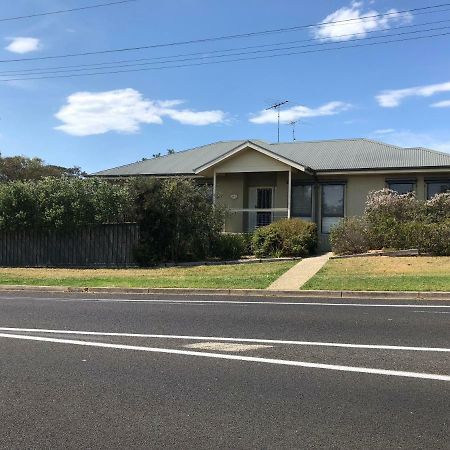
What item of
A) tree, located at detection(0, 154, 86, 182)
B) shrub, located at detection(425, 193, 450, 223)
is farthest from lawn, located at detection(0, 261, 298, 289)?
tree, located at detection(0, 154, 86, 182)

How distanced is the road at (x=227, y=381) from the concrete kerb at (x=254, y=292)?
2.61 m

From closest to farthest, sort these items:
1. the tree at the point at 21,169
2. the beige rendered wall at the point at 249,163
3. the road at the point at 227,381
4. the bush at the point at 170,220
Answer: the road at the point at 227,381 → the bush at the point at 170,220 → the beige rendered wall at the point at 249,163 → the tree at the point at 21,169

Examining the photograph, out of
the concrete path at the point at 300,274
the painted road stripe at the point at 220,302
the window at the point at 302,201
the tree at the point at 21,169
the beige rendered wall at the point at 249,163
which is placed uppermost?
the tree at the point at 21,169

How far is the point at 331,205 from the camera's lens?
26.5 meters

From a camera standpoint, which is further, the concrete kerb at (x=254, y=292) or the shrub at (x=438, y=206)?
the shrub at (x=438, y=206)

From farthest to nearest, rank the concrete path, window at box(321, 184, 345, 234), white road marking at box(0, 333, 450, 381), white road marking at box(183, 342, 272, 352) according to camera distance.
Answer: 1. window at box(321, 184, 345, 234)
2. the concrete path
3. white road marking at box(183, 342, 272, 352)
4. white road marking at box(0, 333, 450, 381)

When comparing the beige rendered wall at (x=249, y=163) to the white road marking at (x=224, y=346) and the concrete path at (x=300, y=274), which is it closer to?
the concrete path at (x=300, y=274)

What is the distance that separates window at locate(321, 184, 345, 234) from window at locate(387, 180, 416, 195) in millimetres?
2164

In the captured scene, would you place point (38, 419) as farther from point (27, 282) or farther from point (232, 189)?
point (232, 189)

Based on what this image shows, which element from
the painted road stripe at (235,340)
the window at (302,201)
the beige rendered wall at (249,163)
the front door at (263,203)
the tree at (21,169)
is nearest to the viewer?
the painted road stripe at (235,340)

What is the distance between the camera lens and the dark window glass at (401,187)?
24906mm

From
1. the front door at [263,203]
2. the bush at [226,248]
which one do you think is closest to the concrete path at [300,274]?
the bush at [226,248]

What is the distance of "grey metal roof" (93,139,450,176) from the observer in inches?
984

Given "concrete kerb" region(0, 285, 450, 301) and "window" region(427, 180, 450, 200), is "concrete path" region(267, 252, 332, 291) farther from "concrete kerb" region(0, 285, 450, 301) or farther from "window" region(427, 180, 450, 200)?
"window" region(427, 180, 450, 200)
